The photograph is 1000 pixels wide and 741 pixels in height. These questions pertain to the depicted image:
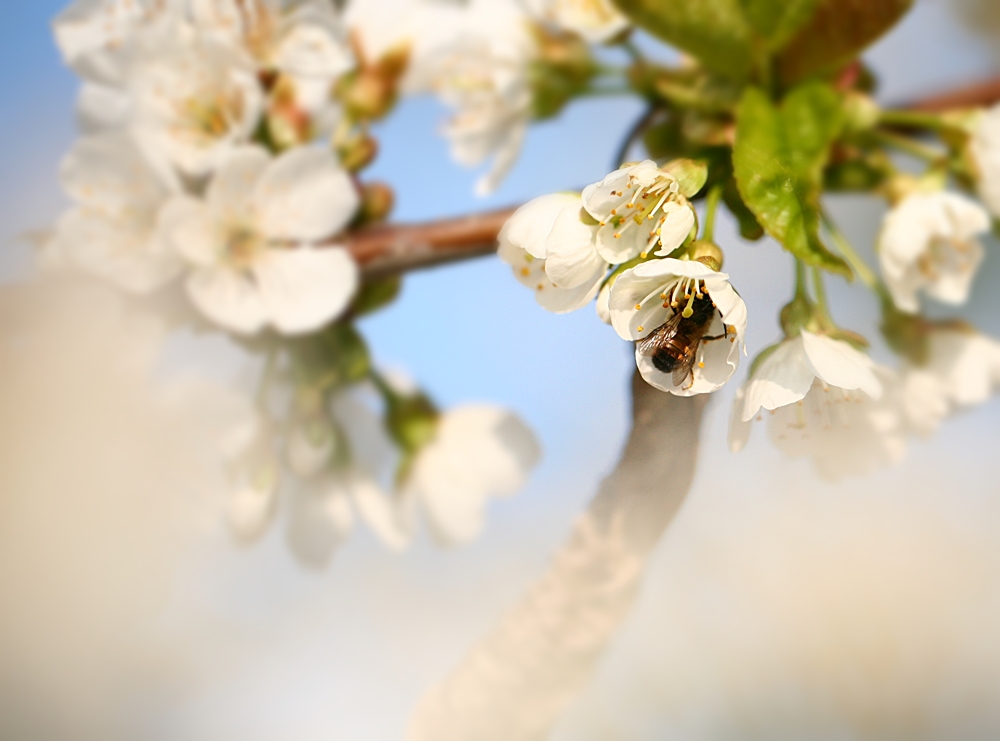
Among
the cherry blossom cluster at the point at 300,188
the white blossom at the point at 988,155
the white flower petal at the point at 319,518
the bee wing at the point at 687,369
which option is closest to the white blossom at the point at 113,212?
the cherry blossom cluster at the point at 300,188

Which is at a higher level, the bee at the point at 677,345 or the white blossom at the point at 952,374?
the bee at the point at 677,345

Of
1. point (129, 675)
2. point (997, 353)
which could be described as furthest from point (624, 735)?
point (997, 353)

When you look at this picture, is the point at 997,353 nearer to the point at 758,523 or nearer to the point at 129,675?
the point at 758,523

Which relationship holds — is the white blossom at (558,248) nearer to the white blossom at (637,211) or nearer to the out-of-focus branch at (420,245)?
the white blossom at (637,211)

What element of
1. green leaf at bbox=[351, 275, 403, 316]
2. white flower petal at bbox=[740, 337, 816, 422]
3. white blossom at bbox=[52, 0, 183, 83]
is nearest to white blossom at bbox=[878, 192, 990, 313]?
white flower petal at bbox=[740, 337, 816, 422]

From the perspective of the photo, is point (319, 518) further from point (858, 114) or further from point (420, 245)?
point (858, 114)

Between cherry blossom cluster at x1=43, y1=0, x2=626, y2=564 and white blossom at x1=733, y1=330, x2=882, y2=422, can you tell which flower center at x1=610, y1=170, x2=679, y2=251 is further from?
cherry blossom cluster at x1=43, y1=0, x2=626, y2=564
